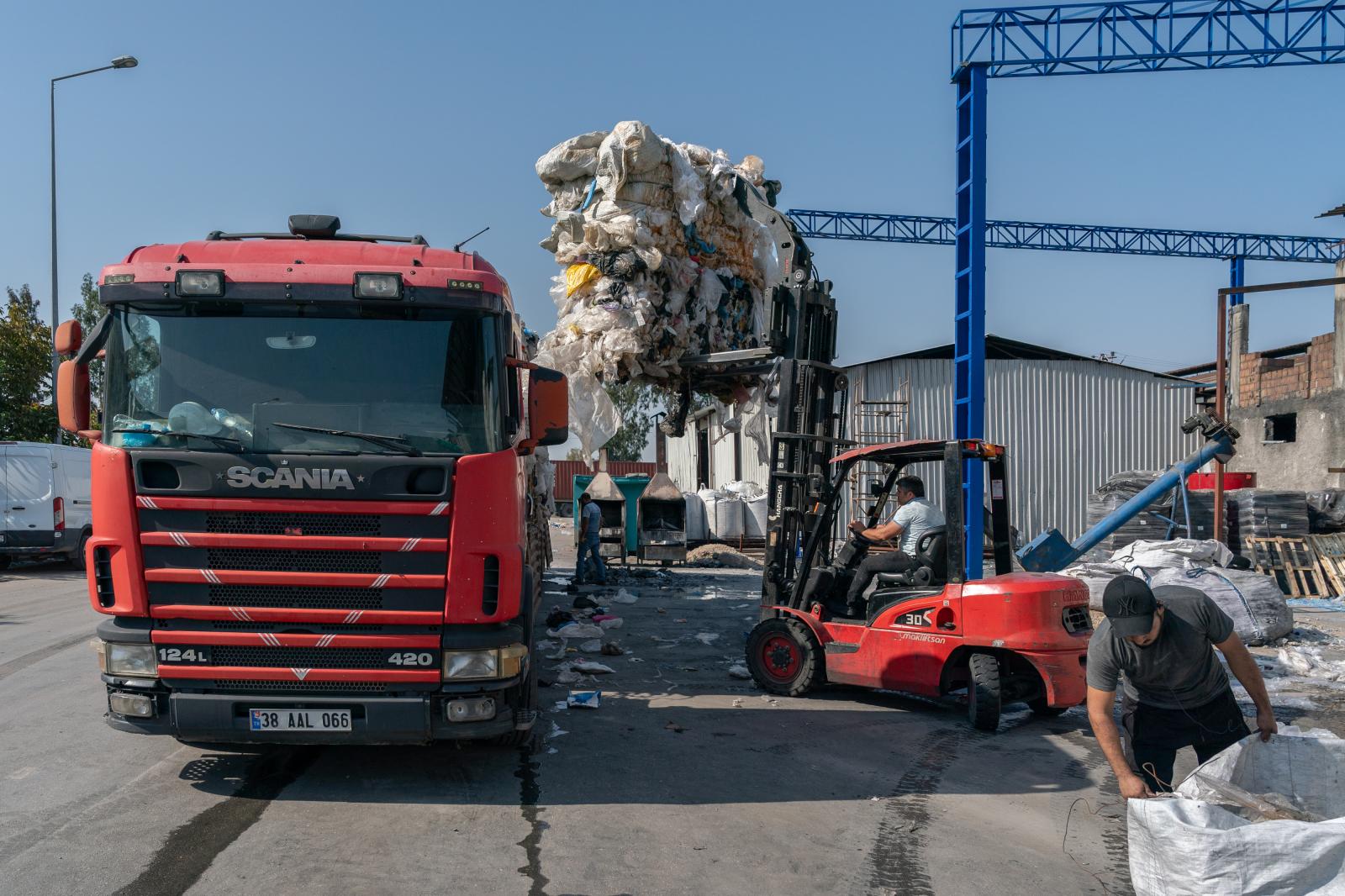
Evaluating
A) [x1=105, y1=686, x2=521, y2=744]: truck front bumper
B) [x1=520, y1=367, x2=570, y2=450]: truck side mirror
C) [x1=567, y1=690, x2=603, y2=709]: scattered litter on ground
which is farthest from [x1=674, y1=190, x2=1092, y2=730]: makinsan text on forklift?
[x1=105, y1=686, x2=521, y2=744]: truck front bumper

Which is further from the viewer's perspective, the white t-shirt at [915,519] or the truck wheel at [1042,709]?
the white t-shirt at [915,519]

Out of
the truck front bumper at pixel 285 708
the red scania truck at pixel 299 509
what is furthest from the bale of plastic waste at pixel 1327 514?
the truck front bumper at pixel 285 708

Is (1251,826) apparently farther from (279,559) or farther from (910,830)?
(279,559)

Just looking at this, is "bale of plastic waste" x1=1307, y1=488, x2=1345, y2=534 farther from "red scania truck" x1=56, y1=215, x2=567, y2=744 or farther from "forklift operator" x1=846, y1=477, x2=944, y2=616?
"red scania truck" x1=56, y1=215, x2=567, y2=744

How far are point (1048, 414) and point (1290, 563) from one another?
854 cm

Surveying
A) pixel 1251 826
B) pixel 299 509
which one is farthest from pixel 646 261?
pixel 1251 826

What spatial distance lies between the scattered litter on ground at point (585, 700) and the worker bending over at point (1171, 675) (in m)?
4.08

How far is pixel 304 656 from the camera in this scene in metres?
5.04

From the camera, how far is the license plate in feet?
16.4

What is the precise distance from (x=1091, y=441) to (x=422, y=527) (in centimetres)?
2168

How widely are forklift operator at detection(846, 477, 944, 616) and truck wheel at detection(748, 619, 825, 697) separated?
0.50 meters

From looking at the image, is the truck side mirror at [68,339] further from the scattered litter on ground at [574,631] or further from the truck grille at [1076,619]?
the truck grille at [1076,619]

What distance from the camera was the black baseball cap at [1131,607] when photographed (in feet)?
13.5

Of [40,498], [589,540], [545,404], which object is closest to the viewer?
[545,404]
